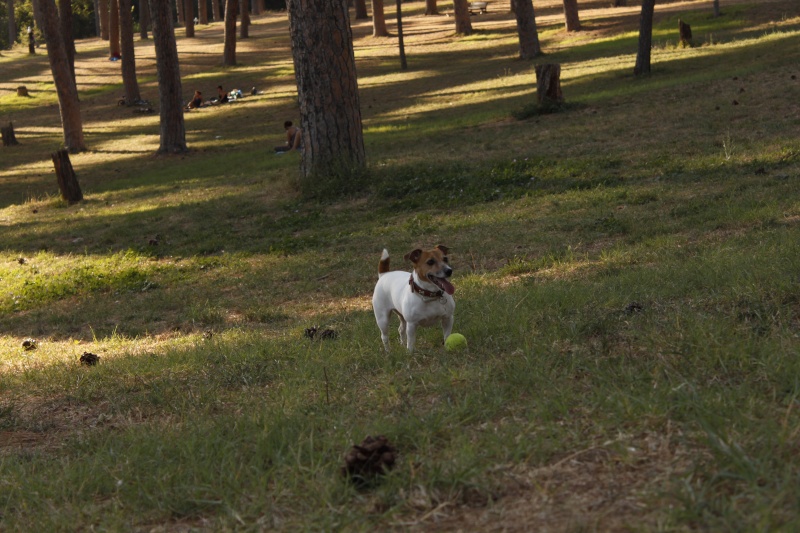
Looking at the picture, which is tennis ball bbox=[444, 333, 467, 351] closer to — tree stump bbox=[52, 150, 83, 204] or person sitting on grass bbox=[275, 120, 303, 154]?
tree stump bbox=[52, 150, 83, 204]

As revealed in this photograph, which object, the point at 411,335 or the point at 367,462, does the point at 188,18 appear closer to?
the point at 411,335

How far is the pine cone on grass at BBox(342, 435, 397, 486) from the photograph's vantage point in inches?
150

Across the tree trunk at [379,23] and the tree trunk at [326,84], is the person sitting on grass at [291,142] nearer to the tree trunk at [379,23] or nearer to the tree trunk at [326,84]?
the tree trunk at [326,84]

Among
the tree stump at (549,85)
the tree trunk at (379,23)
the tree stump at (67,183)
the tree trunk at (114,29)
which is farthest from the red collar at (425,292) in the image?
the tree trunk at (379,23)

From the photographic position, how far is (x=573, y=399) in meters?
4.42

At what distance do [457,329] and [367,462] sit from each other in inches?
131

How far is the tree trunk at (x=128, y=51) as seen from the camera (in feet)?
126

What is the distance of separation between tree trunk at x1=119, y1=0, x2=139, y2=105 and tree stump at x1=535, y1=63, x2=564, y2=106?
21375mm

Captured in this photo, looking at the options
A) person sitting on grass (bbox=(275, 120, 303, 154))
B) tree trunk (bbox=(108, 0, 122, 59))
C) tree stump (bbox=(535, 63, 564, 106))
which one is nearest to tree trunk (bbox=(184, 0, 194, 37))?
tree trunk (bbox=(108, 0, 122, 59))

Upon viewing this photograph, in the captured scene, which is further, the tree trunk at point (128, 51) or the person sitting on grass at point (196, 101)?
the person sitting on grass at point (196, 101)

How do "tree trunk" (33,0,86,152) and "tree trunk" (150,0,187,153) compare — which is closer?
"tree trunk" (150,0,187,153)

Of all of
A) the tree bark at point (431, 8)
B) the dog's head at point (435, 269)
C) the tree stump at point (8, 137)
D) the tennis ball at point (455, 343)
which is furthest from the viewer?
the tree bark at point (431, 8)


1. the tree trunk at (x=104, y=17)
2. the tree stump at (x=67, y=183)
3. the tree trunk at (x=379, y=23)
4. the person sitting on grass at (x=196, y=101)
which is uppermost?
the tree trunk at (x=104, y=17)

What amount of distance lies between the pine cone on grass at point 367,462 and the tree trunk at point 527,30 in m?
36.0
